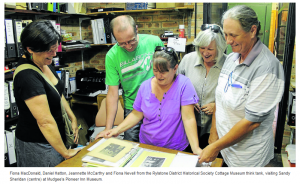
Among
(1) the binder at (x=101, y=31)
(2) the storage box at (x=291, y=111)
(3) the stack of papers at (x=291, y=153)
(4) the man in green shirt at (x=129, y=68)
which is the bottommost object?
(3) the stack of papers at (x=291, y=153)

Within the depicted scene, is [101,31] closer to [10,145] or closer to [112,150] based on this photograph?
[10,145]

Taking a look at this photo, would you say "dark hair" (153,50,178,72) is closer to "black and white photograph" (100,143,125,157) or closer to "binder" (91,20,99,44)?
"black and white photograph" (100,143,125,157)

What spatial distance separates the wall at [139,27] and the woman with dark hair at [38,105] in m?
1.84

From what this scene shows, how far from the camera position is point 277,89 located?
A: 99 cm

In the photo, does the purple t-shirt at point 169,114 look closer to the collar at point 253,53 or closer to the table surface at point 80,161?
the table surface at point 80,161

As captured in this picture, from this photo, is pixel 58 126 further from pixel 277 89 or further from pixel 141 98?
pixel 277 89

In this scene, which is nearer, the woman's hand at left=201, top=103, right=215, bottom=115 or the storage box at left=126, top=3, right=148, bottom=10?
the woman's hand at left=201, top=103, right=215, bottom=115

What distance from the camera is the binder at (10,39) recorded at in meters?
1.97

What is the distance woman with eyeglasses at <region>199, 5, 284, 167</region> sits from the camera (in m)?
1.00

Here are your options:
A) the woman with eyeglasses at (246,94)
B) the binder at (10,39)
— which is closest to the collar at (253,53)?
the woman with eyeglasses at (246,94)

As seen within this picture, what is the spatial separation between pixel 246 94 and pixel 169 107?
1.51ft

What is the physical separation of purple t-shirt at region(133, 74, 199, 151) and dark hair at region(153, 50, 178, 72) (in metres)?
0.14

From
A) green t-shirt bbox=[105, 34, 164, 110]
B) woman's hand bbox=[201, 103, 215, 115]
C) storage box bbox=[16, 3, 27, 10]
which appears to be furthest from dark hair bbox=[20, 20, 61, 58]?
storage box bbox=[16, 3, 27, 10]

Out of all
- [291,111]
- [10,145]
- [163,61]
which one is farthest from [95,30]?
[291,111]
